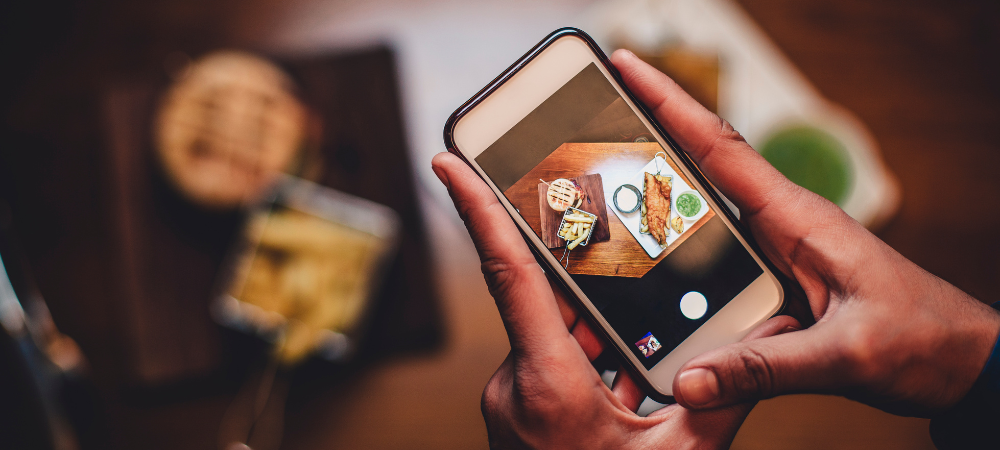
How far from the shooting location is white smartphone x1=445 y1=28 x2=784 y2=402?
0.48 meters

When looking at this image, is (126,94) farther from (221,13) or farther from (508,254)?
(508,254)

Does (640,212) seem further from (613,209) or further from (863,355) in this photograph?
(863,355)

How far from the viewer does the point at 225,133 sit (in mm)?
703

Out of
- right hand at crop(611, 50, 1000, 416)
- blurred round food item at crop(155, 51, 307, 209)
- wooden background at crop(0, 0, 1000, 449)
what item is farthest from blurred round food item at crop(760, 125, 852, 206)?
blurred round food item at crop(155, 51, 307, 209)

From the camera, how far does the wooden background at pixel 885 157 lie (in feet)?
2.48

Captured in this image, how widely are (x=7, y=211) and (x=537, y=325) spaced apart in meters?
0.90

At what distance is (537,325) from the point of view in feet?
1.52

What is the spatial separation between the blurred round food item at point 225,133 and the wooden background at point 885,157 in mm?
116

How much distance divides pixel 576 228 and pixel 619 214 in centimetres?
5

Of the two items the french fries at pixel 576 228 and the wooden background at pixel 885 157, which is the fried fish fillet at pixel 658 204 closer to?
the french fries at pixel 576 228

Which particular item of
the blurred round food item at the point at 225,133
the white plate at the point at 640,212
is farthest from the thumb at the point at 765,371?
the blurred round food item at the point at 225,133

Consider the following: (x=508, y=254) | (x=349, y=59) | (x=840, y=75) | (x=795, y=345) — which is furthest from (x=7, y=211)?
(x=840, y=75)

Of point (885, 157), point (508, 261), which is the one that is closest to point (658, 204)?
point (508, 261)

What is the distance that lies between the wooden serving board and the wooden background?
0.97 feet
